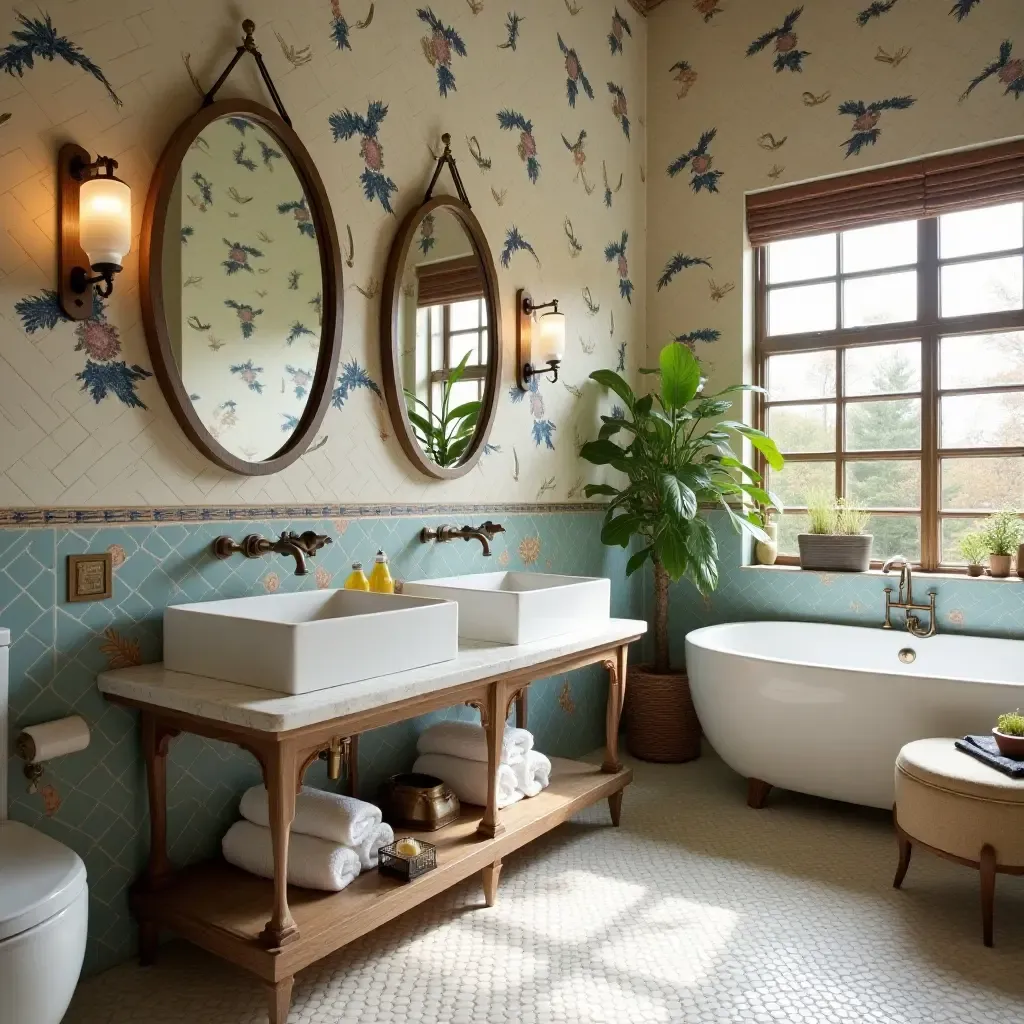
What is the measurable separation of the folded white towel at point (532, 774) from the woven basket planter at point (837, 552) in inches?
64.6

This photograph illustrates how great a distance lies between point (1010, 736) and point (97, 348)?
2579mm

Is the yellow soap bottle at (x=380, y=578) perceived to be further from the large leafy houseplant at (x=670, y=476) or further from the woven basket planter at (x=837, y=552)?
the woven basket planter at (x=837, y=552)

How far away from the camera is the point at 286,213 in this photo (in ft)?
8.02

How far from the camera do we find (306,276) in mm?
2508

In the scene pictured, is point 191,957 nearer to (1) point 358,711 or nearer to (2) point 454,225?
(1) point 358,711

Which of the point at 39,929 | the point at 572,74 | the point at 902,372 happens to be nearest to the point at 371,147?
the point at 572,74

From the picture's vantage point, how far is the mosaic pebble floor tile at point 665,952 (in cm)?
197

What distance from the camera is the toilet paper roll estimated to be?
72.0 inches

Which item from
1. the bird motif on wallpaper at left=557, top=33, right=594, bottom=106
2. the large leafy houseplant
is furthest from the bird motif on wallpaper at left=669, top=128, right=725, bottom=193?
the large leafy houseplant

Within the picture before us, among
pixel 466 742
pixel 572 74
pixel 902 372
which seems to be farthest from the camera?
pixel 902 372

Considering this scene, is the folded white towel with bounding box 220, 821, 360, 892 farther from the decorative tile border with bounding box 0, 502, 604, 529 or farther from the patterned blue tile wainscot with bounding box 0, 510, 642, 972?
the decorative tile border with bounding box 0, 502, 604, 529

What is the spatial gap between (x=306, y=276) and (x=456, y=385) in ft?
2.34

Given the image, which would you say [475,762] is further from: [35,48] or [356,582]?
[35,48]

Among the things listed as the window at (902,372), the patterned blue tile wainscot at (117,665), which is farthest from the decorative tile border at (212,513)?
the window at (902,372)
